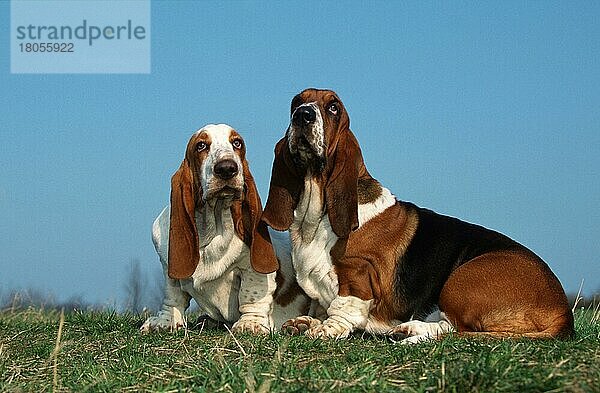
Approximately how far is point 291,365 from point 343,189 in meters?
2.64

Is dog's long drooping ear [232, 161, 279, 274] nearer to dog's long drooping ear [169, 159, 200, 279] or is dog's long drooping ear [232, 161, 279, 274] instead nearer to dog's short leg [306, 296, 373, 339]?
dog's long drooping ear [169, 159, 200, 279]

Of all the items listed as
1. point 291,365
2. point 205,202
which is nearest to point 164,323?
point 205,202

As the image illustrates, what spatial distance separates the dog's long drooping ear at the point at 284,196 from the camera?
743 cm

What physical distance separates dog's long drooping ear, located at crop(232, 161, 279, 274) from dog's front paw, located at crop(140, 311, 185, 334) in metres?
0.92

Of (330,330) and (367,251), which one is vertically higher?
(367,251)

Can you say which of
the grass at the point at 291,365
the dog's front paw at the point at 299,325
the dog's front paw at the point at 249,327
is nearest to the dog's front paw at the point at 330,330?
the dog's front paw at the point at 299,325

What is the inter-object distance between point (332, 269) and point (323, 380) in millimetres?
3023

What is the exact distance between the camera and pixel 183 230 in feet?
25.0

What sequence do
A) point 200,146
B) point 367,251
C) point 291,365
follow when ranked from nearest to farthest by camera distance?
point 291,365, point 367,251, point 200,146

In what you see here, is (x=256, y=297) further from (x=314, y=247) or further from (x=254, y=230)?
(x=314, y=247)

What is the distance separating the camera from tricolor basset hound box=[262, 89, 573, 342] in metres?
6.86

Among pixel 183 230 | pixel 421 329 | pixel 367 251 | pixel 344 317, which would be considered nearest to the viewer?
pixel 421 329

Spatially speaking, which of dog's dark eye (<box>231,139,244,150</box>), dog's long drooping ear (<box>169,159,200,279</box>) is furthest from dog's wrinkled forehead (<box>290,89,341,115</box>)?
dog's long drooping ear (<box>169,159,200,279</box>)

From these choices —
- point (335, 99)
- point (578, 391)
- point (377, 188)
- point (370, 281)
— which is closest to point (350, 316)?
point (370, 281)
